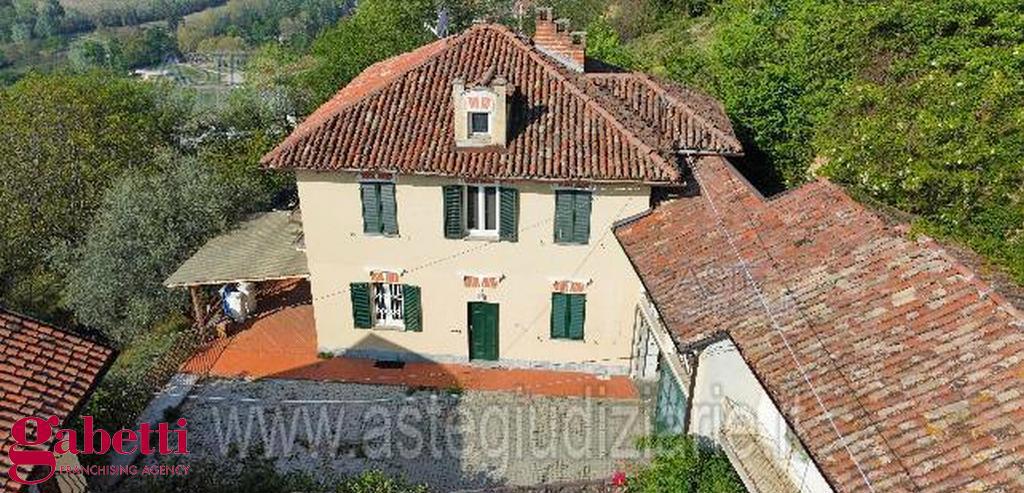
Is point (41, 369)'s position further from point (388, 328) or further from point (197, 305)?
point (197, 305)

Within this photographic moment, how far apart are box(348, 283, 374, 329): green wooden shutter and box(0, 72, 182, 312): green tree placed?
18.1 m

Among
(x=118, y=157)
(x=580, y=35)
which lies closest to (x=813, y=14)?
(x=580, y=35)

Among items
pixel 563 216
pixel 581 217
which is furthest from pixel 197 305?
pixel 581 217

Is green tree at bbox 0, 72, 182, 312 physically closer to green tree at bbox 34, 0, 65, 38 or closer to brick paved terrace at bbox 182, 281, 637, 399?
brick paved terrace at bbox 182, 281, 637, 399

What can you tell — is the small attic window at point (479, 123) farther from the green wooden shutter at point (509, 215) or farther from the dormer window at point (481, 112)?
the green wooden shutter at point (509, 215)

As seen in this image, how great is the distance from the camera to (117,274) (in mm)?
26719

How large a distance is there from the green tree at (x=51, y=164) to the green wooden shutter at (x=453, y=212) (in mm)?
20631

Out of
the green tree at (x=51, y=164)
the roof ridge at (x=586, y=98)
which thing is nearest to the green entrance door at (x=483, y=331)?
the roof ridge at (x=586, y=98)

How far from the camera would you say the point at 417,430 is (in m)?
19.4

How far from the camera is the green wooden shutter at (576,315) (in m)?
20.8

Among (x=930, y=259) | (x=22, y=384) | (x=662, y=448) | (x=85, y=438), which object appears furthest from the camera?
(x=85, y=438)

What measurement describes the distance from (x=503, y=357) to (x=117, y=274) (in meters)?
14.4

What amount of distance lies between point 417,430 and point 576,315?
5194 mm

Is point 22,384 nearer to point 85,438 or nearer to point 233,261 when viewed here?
point 85,438
